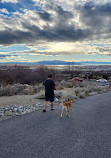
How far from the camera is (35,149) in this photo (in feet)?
13.0

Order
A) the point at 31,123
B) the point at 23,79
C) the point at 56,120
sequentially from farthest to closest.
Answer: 1. the point at 23,79
2. the point at 56,120
3. the point at 31,123

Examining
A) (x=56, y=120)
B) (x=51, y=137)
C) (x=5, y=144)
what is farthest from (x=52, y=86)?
(x=5, y=144)

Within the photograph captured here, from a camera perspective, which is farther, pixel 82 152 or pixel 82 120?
pixel 82 120

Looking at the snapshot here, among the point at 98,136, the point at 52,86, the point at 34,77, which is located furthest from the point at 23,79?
the point at 98,136

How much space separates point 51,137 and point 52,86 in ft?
11.3

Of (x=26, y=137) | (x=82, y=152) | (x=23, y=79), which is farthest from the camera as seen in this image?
(x=23, y=79)

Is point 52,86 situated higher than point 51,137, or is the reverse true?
point 52,86

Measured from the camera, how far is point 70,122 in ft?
20.0

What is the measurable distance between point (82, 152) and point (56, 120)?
253 cm

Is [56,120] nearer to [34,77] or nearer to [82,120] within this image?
[82,120]

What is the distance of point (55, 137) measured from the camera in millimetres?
4660

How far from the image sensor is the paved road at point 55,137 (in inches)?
150

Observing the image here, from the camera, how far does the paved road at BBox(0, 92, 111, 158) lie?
3.80 meters

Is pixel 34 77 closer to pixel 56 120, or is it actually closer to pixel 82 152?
pixel 56 120
